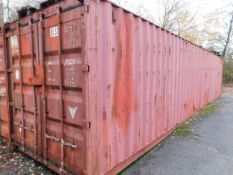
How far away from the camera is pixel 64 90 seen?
3252mm

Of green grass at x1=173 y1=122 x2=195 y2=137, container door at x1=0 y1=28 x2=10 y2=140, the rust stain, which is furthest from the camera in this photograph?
green grass at x1=173 y1=122 x2=195 y2=137

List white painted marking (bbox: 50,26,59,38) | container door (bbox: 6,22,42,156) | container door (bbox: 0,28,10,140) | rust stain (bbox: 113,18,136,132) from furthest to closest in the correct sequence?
container door (bbox: 0,28,10,140) < container door (bbox: 6,22,42,156) < rust stain (bbox: 113,18,136,132) < white painted marking (bbox: 50,26,59,38)

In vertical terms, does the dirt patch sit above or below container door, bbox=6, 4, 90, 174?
below

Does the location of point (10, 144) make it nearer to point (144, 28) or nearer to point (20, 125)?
point (20, 125)

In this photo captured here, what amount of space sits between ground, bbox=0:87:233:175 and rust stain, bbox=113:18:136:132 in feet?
3.42

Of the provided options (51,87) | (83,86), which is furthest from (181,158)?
(51,87)

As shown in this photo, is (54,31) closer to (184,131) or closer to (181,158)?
(181,158)

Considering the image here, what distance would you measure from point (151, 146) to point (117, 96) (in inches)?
74.8

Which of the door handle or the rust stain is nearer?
the rust stain

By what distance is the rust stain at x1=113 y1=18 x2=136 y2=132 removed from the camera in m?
3.44

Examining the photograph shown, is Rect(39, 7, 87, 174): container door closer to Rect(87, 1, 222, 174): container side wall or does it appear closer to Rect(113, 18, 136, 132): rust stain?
Rect(87, 1, 222, 174): container side wall

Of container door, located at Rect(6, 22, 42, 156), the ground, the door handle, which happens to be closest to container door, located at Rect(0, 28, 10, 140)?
container door, located at Rect(6, 22, 42, 156)

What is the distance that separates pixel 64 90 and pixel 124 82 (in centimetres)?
104

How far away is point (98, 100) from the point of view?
301 cm
